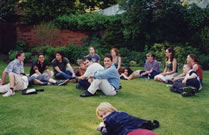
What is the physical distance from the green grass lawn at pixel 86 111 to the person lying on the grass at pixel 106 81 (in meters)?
0.19

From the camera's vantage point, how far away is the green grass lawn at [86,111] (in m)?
4.04

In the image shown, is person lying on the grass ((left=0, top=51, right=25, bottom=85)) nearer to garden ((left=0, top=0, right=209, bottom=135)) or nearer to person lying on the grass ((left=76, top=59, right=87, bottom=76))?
garden ((left=0, top=0, right=209, bottom=135))

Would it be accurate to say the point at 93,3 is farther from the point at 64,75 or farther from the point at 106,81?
the point at 106,81

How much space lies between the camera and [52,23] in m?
17.1

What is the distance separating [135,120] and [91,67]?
3.57 metres

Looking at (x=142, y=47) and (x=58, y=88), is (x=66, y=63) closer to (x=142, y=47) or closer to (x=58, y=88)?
(x=58, y=88)

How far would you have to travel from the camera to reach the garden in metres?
4.39

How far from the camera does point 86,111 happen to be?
16.6ft

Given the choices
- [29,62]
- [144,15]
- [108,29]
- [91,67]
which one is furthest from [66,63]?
[108,29]

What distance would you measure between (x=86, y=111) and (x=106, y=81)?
1418 millimetres

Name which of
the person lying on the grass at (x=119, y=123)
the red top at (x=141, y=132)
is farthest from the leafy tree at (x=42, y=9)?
the red top at (x=141, y=132)

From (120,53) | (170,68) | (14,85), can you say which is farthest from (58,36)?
(14,85)

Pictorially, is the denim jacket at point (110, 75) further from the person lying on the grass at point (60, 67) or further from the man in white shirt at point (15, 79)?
the person lying on the grass at point (60, 67)

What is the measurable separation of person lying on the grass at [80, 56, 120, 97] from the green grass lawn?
7.4 inches
